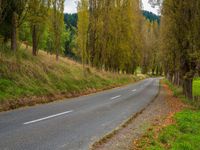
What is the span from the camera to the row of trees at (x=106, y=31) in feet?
137

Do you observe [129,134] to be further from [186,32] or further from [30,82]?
[186,32]

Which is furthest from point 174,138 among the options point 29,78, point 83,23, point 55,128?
point 83,23

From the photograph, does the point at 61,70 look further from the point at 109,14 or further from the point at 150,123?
the point at 109,14

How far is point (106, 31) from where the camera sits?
1827 inches

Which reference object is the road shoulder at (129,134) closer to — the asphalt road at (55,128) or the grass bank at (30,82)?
the asphalt road at (55,128)

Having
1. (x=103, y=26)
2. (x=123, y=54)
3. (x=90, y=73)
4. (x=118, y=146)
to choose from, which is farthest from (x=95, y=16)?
(x=118, y=146)

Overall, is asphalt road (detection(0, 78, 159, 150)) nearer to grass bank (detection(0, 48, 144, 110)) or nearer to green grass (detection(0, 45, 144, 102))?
grass bank (detection(0, 48, 144, 110))

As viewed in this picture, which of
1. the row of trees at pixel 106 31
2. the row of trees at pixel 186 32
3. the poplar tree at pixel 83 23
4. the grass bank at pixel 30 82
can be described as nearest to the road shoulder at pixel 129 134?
the grass bank at pixel 30 82

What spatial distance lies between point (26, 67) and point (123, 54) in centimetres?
3315

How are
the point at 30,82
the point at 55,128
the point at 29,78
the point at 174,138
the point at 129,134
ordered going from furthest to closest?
the point at 29,78 < the point at 30,82 < the point at 174,138 < the point at 129,134 < the point at 55,128

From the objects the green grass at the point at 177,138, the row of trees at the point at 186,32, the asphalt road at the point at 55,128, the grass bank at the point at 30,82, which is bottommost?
the green grass at the point at 177,138

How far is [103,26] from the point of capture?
44.9 meters

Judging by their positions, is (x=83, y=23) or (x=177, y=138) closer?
(x=177, y=138)

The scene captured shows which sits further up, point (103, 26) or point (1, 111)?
point (103, 26)
